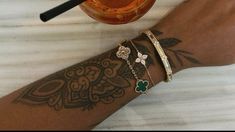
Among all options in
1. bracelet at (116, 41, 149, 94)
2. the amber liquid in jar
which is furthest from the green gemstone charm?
the amber liquid in jar

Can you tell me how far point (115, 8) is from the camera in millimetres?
572

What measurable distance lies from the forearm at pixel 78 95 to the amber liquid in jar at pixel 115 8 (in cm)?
5

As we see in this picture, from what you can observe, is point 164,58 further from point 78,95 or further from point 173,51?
point 78,95

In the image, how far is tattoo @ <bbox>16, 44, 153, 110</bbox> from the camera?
1.86 ft

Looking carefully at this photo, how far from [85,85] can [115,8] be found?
128 mm

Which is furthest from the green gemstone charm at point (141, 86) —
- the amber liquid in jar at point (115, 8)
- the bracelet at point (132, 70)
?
the amber liquid in jar at point (115, 8)

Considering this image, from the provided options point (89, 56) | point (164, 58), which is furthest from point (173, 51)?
point (89, 56)

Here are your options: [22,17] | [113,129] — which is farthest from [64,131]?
[22,17]

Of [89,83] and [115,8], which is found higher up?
[115,8]

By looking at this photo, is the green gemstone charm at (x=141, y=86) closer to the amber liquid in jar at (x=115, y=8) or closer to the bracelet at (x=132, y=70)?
the bracelet at (x=132, y=70)

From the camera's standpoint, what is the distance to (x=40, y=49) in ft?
2.02

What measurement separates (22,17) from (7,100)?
0.47ft

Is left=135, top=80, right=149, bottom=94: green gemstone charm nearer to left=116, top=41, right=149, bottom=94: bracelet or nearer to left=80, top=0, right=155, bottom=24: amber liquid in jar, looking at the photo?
left=116, top=41, right=149, bottom=94: bracelet

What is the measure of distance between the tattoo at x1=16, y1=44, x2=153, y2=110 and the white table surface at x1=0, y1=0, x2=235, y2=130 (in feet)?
0.10
